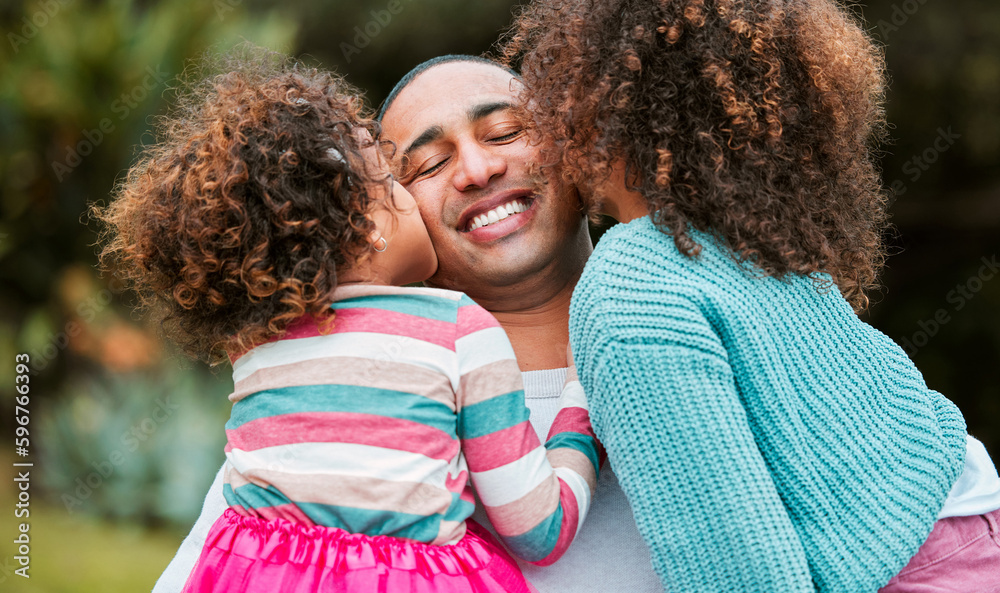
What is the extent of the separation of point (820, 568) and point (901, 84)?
12.9ft

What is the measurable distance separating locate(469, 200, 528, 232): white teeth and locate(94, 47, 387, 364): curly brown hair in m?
0.43

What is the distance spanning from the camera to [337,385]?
1.29 metres

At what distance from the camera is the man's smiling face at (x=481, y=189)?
1.85 meters

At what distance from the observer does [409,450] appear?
1.26 meters

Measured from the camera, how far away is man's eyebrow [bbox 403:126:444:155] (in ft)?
6.23

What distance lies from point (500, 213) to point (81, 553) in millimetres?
3520

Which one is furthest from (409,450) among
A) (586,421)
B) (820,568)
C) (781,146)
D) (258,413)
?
(781,146)

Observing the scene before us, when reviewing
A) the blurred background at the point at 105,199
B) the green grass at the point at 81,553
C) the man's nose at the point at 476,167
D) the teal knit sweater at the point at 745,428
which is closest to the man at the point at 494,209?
the man's nose at the point at 476,167

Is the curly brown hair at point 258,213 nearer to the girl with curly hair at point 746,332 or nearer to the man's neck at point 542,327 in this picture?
the girl with curly hair at point 746,332

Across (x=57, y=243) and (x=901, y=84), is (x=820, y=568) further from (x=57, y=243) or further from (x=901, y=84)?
(x=57, y=243)

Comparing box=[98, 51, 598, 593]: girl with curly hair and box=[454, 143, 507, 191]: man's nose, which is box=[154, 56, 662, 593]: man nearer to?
box=[454, 143, 507, 191]: man's nose

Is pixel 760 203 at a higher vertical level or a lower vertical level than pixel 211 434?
higher

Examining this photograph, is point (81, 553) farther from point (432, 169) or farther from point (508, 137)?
point (508, 137)

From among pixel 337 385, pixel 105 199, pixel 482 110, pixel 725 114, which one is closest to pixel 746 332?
pixel 725 114
